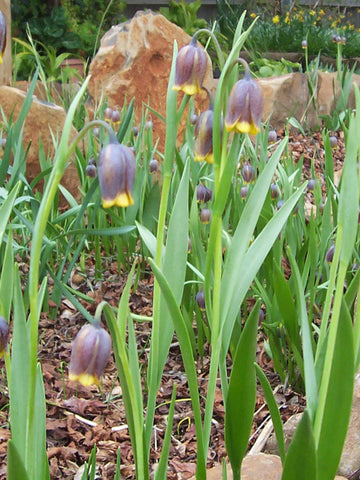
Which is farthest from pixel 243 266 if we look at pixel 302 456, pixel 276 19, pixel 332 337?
pixel 276 19

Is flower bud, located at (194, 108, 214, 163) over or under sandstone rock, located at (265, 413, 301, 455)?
over

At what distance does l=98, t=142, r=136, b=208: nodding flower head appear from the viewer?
2.66ft

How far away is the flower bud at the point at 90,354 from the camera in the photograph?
2.70ft

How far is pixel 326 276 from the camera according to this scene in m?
2.06

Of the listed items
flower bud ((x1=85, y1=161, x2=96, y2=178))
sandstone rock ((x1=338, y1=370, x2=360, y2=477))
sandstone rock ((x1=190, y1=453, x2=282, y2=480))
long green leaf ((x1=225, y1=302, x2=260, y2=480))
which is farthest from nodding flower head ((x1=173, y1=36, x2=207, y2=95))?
flower bud ((x1=85, y1=161, x2=96, y2=178))

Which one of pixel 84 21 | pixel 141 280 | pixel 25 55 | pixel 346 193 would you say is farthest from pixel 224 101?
pixel 84 21

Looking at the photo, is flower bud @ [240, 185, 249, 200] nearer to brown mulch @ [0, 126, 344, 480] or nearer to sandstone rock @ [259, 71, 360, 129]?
brown mulch @ [0, 126, 344, 480]

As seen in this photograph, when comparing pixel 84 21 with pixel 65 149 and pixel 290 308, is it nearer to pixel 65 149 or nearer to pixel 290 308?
pixel 290 308

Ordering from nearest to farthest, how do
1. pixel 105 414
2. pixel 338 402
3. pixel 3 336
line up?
pixel 3 336 < pixel 338 402 < pixel 105 414

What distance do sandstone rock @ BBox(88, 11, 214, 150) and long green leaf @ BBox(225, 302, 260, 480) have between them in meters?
3.01

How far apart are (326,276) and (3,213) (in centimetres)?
122

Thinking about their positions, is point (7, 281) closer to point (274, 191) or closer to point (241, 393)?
point (241, 393)

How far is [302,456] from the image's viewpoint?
0.92 meters

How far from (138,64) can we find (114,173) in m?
3.35
